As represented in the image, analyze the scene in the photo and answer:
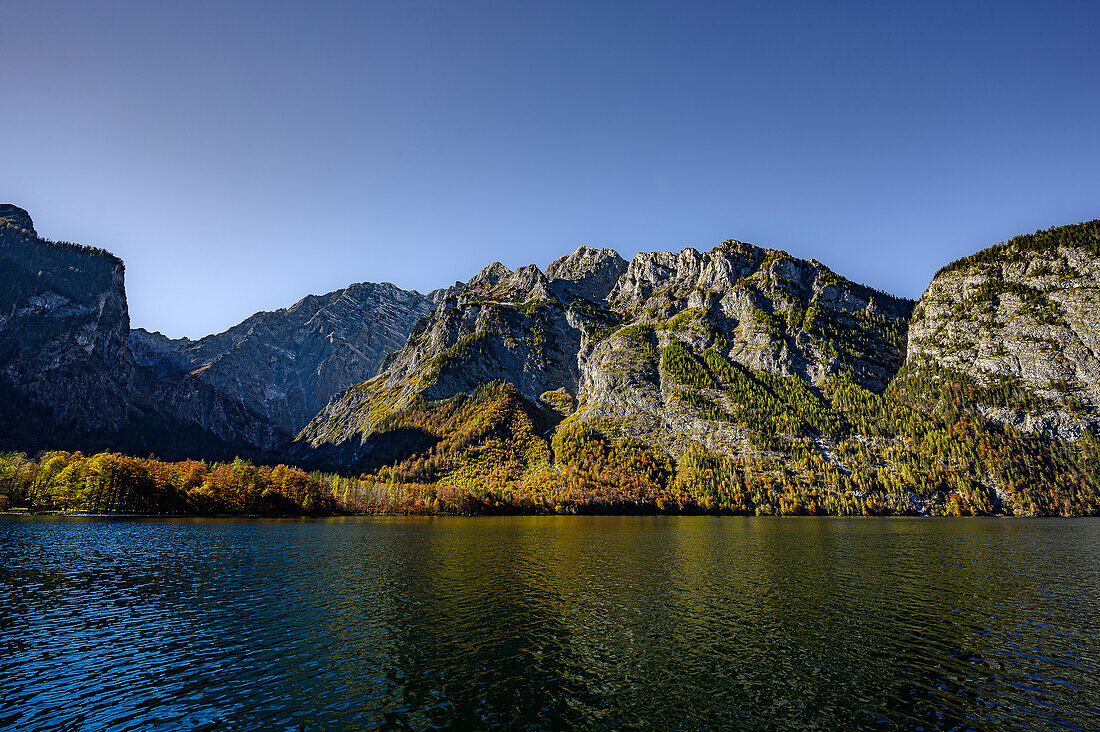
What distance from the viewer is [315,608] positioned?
47688mm

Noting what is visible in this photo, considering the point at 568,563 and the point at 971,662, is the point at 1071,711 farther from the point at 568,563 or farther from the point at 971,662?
the point at 568,563

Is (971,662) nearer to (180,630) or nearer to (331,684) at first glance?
(331,684)

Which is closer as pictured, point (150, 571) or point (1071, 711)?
point (1071, 711)

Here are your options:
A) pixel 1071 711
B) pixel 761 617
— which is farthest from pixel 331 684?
pixel 1071 711

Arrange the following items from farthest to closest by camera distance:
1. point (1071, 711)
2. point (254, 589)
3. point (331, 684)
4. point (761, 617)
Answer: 1. point (254, 589)
2. point (761, 617)
3. point (331, 684)
4. point (1071, 711)

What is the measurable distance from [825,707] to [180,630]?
148 ft

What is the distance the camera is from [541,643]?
37.8 m

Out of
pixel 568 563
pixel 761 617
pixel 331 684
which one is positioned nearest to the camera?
pixel 331 684

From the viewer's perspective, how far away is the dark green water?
2656 cm

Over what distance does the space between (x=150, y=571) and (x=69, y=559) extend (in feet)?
53.6

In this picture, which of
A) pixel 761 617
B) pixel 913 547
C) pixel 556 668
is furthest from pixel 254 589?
pixel 913 547

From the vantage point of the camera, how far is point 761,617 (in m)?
45.2

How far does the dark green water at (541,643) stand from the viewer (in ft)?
87.1

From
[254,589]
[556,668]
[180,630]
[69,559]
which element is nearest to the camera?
[556,668]
